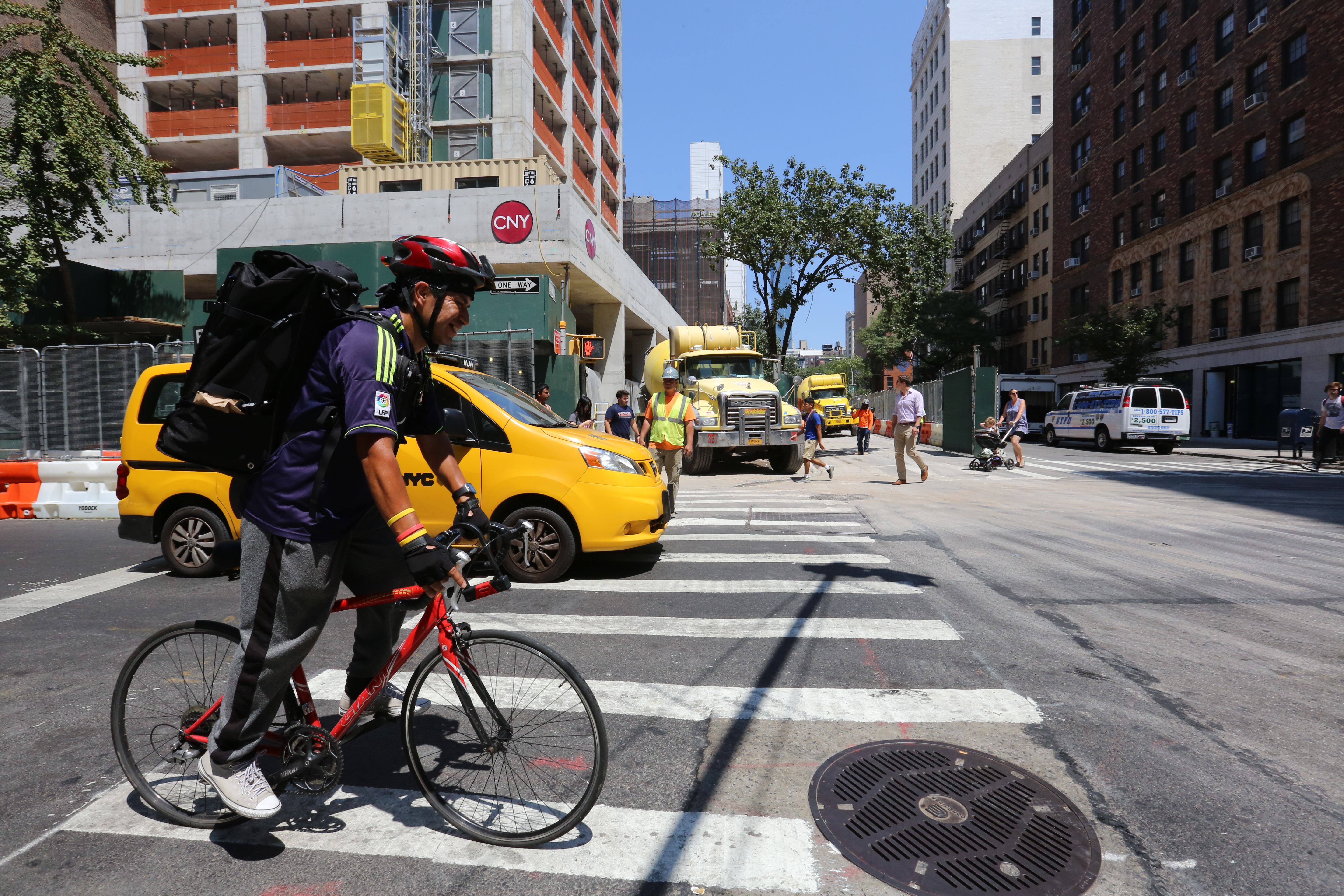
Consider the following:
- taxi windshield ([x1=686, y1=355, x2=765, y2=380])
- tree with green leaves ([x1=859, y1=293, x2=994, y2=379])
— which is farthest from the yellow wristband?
tree with green leaves ([x1=859, y1=293, x2=994, y2=379])

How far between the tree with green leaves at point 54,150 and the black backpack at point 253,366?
20.6 m

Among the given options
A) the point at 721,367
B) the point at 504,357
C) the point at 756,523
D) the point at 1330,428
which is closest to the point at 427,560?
the point at 756,523

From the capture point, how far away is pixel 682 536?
888 cm

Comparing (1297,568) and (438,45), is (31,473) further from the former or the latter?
(438,45)

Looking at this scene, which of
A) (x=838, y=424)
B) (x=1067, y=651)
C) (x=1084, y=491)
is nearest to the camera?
(x=1067, y=651)

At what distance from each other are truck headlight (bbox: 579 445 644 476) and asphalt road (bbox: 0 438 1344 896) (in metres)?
0.97

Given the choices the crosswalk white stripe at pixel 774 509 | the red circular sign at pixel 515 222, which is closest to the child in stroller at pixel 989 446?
the crosswalk white stripe at pixel 774 509

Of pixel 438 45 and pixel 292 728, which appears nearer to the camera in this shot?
pixel 292 728

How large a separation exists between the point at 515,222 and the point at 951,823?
22178mm

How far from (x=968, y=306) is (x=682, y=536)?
176ft

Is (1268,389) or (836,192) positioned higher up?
(836,192)

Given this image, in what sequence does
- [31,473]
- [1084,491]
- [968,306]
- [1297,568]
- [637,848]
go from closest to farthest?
[637,848] < [1297,568] < [31,473] < [1084,491] < [968,306]

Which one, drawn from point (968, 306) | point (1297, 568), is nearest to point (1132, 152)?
point (968, 306)

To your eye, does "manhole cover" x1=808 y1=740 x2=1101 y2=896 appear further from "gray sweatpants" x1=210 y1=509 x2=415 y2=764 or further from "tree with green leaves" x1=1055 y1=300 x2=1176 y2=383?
"tree with green leaves" x1=1055 y1=300 x2=1176 y2=383
